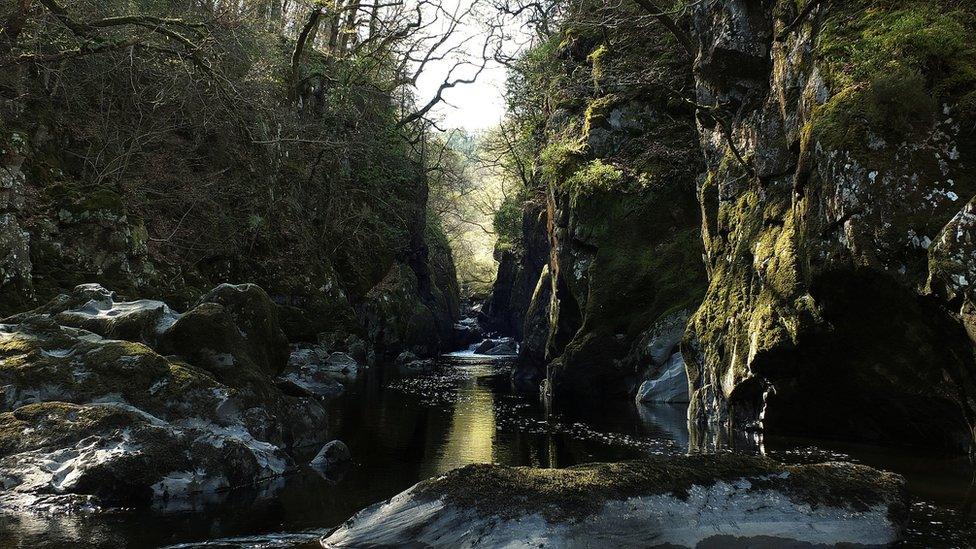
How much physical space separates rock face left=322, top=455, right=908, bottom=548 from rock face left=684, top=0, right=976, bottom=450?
3.21 meters

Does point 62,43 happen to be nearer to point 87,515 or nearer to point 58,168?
point 58,168

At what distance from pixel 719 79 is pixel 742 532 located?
12205mm

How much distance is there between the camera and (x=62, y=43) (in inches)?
546

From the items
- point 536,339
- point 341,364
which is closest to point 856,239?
point 341,364

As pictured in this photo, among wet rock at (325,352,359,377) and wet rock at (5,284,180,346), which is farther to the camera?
wet rock at (325,352,359,377)

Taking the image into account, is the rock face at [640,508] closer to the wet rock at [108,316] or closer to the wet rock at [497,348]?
the wet rock at [108,316]

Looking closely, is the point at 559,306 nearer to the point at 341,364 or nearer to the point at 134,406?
the point at 341,364

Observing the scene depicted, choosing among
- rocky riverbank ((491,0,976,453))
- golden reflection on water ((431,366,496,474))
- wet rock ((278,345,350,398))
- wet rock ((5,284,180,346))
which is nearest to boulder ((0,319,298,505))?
wet rock ((5,284,180,346))

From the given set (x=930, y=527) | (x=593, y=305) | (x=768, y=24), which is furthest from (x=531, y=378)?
(x=930, y=527)

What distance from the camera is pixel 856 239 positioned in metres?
8.95

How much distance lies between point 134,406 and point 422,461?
384 centimetres

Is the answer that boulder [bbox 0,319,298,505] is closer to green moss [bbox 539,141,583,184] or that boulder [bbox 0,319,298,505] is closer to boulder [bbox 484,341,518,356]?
green moss [bbox 539,141,583,184]

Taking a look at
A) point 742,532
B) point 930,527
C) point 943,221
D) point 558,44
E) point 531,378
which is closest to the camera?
point 742,532

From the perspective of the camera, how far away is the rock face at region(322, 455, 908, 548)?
5211mm
